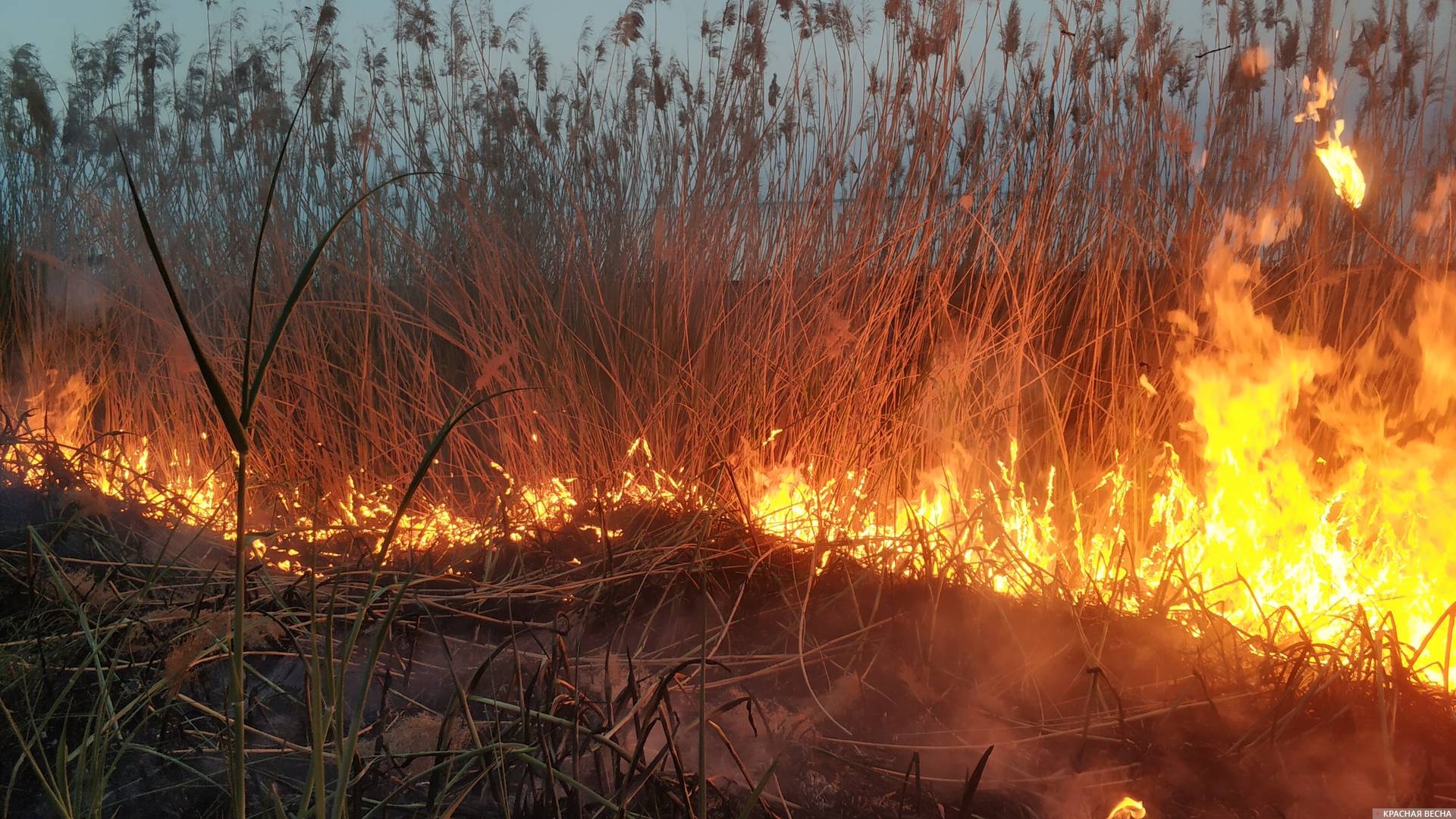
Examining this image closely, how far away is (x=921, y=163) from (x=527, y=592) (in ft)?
4.49

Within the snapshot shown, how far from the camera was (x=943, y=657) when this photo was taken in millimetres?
1567

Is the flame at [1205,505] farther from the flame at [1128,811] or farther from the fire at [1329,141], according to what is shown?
the flame at [1128,811]

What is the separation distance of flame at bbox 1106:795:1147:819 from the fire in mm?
1723

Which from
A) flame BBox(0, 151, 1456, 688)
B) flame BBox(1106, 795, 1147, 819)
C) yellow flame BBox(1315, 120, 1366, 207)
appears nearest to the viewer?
flame BBox(1106, 795, 1147, 819)

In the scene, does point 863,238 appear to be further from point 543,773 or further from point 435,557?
point 543,773

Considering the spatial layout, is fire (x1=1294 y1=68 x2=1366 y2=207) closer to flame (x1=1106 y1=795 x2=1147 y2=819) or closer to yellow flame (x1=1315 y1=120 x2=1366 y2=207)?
yellow flame (x1=1315 y1=120 x2=1366 y2=207)

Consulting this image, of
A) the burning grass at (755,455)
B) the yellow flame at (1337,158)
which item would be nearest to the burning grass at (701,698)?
the burning grass at (755,455)

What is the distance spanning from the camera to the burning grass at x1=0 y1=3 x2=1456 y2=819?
49.7 inches

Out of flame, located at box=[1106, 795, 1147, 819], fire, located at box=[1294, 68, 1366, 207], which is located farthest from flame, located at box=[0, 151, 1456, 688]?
flame, located at box=[1106, 795, 1147, 819]

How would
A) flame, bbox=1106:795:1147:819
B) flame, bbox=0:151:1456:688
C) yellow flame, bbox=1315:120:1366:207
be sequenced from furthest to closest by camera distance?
yellow flame, bbox=1315:120:1366:207 < flame, bbox=0:151:1456:688 < flame, bbox=1106:795:1147:819

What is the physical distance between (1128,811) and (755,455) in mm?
1232

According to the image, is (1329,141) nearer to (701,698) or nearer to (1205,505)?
(1205,505)

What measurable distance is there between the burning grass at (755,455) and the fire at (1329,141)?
2 centimetres

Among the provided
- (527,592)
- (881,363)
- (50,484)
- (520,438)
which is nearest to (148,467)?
(50,484)
